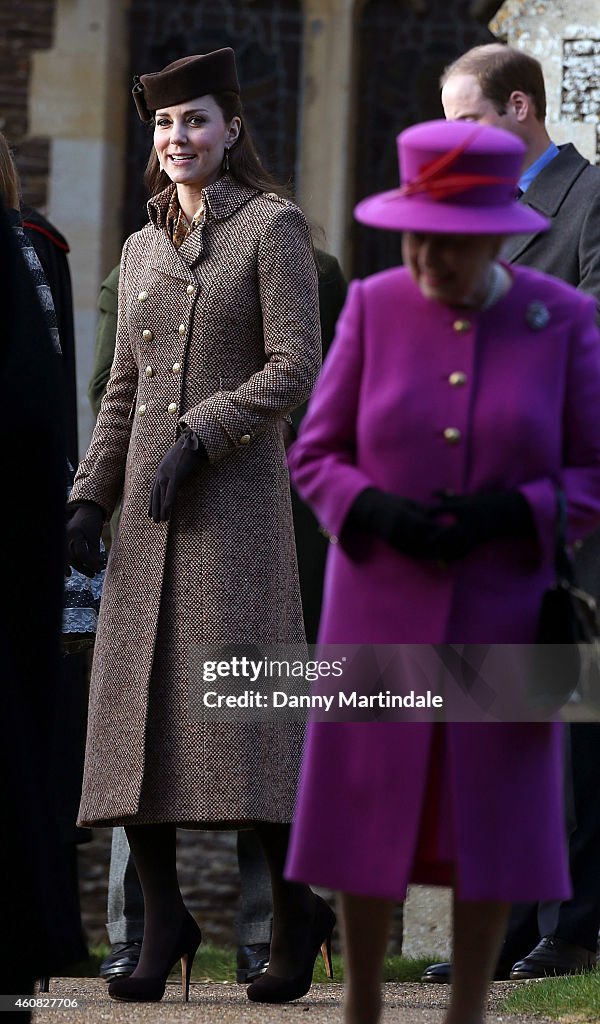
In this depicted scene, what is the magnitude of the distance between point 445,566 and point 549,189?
1.83 m

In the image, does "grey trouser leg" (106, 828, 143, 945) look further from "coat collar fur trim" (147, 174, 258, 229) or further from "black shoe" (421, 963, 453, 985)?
"coat collar fur trim" (147, 174, 258, 229)

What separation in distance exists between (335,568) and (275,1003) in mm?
1446

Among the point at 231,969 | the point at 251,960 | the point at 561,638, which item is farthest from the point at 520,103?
the point at 231,969

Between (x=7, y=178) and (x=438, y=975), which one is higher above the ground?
(x=7, y=178)

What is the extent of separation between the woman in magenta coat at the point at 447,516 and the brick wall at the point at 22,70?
6.69 meters

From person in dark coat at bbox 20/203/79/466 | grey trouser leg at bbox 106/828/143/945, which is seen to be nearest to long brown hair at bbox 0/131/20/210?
person in dark coat at bbox 20/203/79/466

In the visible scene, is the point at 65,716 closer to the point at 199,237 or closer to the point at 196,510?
the point at 196,510

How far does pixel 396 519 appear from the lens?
3.30 meters

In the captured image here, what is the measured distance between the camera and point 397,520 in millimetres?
3297

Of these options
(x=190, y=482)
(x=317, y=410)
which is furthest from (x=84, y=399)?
(x=317, y=410)

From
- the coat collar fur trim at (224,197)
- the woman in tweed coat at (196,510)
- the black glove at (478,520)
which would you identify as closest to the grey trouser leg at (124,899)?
the woman in tweed coat at (196,510)

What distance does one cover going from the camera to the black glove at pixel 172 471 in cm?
453

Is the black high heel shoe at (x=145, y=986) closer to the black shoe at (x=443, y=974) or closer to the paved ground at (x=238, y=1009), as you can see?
the paved ground at (x=238, y=1009)

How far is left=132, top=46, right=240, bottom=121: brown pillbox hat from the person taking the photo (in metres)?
4.80
